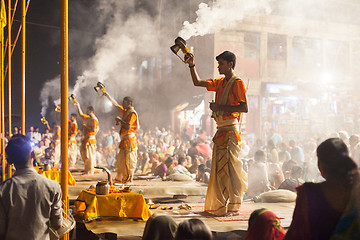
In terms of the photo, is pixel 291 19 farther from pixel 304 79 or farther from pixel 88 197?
pixel 88 197

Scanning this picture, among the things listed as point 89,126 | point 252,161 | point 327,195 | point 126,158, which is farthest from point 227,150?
point 89,126

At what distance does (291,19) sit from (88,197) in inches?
801

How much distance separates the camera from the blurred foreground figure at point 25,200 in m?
3.24

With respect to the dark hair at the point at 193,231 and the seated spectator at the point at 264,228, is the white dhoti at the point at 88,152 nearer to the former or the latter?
the seated spectator at the point at 264,228

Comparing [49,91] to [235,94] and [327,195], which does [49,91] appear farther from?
[327,195]

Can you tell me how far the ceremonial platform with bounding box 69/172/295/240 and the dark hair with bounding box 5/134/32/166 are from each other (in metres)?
2.20

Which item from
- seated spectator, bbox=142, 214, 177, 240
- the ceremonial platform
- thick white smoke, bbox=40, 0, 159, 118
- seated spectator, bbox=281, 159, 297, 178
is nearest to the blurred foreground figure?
seated spectator, bbox=142, 214, 177, 240

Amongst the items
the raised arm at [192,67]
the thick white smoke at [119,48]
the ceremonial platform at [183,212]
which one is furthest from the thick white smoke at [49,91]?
the raised arm at [192,67]

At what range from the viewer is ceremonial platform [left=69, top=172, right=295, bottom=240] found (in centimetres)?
521

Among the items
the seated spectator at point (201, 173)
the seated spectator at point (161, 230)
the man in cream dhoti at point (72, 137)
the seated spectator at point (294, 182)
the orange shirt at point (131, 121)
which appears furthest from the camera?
the man in cream dhoti at point (72, 137)

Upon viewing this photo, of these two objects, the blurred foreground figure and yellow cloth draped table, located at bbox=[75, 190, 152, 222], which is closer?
the blurred foreground figure

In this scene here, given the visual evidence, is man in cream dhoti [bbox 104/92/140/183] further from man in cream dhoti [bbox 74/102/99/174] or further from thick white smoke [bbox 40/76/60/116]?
thick white smoke [bbox 40/76/60/116]

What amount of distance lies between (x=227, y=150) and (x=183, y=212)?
4.09 ft

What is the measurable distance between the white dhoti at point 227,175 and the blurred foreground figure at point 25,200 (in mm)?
2815
